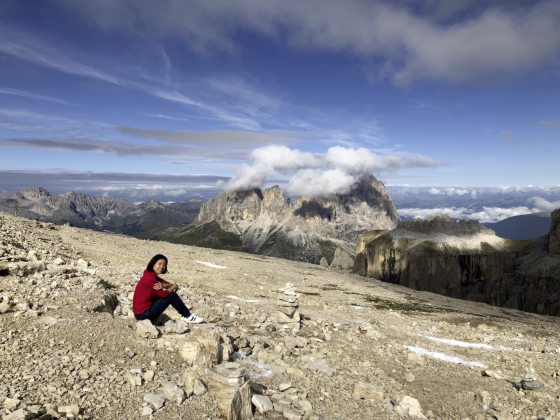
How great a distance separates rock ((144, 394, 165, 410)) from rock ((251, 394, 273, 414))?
111 inches

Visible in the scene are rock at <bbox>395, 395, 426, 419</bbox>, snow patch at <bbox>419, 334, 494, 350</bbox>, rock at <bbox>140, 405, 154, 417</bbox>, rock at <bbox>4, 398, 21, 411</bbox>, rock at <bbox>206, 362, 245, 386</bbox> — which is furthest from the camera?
snow patch at <bbox>419, 334, 494, 350</bbox>

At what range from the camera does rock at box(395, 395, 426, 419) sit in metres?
13.6

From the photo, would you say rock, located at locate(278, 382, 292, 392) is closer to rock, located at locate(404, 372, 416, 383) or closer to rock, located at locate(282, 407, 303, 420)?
rock, located at locate(282, 407, 303, 420)

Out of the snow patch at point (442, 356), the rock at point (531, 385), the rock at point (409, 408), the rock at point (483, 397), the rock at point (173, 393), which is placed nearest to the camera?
the rock at point (173, 393)

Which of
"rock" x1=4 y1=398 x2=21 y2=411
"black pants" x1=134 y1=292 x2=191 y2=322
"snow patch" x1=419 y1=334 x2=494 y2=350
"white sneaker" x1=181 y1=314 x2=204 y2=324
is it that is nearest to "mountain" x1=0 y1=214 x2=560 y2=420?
"rock" x1=4 y1=398 x2=21 y2=411

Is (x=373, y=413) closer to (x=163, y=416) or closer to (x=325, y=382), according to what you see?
(x=325, y=382)

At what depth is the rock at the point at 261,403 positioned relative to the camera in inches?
466

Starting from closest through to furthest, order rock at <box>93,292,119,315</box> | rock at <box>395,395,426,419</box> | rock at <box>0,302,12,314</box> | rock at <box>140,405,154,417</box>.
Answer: rock at <box>140,405,154,417</box>, rock at <box>395,395,426,419</box>, rock at <box>0,302,12,314</box>, rock at <box>93,292,119,315</box>

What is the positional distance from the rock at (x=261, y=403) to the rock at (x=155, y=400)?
2.82 m

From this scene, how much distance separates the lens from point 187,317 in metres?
17.6

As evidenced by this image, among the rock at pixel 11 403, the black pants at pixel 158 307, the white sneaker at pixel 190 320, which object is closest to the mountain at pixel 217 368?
the rock at pixel 11 403

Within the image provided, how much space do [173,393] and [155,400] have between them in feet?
1.98

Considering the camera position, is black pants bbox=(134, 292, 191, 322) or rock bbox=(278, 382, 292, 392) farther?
black pants bbox=(134, 292, 191, 322)

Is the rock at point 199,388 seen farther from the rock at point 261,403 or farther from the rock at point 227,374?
the rock at point 261,403
